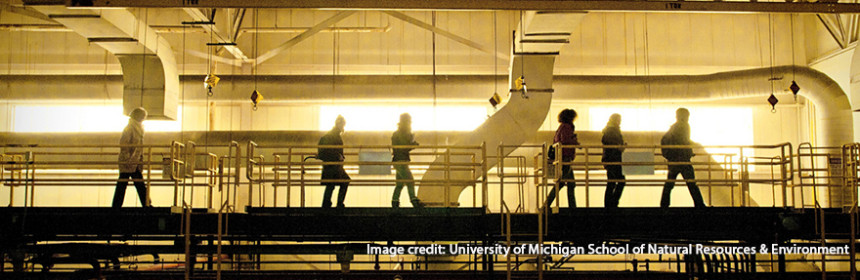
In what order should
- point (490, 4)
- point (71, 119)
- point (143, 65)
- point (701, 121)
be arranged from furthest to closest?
1. point (701, 121)
2. point (71, 119)
3. point (143, 65)
4. point (490, 4)

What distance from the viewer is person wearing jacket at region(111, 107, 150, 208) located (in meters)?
9.94

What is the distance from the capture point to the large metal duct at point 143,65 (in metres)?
13.3

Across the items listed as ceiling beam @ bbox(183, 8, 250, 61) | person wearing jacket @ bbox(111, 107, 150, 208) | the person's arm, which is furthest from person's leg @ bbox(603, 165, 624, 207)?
ceiling beam @ bbox(183, 8, 250, 61)

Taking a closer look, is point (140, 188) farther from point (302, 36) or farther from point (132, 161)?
point (302, 36)

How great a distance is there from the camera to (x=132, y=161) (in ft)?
32.9

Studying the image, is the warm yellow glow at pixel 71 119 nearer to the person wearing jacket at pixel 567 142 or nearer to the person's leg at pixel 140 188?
the person's leg at pixel 140 188

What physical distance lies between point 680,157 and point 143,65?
10.5 meters

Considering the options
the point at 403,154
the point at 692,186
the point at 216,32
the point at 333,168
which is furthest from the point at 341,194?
the point at 216,32

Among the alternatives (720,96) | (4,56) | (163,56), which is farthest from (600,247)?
(4,56)

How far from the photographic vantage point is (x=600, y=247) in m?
11.4

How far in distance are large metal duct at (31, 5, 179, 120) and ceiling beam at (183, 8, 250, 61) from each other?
2.92ft

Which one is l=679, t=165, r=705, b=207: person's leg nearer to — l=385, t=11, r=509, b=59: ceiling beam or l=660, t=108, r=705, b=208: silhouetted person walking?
l=660, t=108, r=705, b=208: silhouetted person walking

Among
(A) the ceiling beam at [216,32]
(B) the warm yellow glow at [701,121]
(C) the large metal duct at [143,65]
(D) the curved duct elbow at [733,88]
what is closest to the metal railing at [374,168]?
(C) the large metal duct at [143,65]

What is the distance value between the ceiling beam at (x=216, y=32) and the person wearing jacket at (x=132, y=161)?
3943mm
